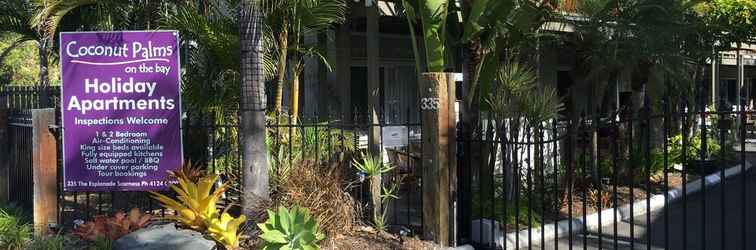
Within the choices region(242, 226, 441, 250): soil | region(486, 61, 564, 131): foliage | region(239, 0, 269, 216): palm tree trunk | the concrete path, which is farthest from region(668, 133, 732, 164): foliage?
region(239, 0, 269, 216): palm tree trunk

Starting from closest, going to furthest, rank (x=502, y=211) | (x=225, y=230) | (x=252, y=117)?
(x=225, y=230)
(x=252, y=117)
(x=502, y=211)

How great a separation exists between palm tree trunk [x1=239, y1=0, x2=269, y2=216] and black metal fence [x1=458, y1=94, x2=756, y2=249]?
6.25 feet

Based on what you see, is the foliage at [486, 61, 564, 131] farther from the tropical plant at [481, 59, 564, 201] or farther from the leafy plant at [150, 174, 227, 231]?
the leafy plant at [150, 174, 227, 231]

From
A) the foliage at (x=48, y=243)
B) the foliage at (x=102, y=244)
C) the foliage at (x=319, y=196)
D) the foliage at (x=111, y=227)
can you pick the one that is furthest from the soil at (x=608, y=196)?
the foliage at (x=48, y=243)

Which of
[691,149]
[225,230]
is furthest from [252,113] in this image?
[691,149]

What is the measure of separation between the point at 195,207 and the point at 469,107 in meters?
2.92

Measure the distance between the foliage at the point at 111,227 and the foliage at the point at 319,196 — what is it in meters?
1.19

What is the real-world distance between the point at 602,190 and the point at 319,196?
524 cm

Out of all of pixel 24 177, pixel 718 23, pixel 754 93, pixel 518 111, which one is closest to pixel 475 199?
pixel 518 111

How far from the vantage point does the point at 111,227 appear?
6.03 m

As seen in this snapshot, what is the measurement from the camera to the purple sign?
20.6 feet

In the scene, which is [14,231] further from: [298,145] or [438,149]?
[438,149]

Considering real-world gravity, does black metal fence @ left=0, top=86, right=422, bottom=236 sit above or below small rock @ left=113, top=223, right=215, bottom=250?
above

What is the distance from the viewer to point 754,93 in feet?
93.9
